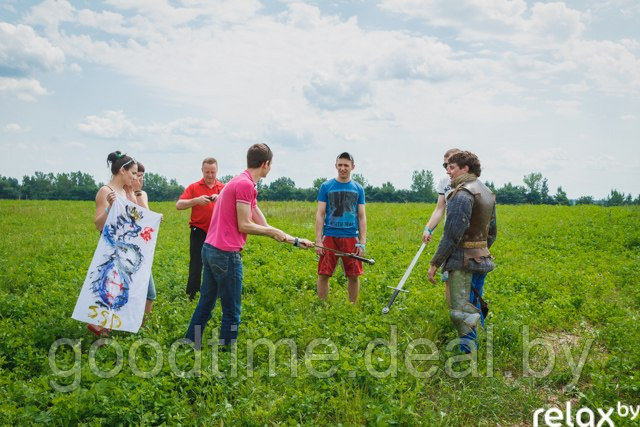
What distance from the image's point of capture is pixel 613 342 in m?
6.55

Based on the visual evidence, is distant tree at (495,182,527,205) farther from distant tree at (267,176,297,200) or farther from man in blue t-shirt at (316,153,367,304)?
man in blue t-shirt at (316,153,367,304)

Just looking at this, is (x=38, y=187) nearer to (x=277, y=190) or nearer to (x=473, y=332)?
(x=277, y=190)

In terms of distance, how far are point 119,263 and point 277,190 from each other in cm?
7498

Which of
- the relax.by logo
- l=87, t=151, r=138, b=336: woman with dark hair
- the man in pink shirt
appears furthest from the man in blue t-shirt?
the relax.by logo

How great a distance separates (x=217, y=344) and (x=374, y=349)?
1.89 meters

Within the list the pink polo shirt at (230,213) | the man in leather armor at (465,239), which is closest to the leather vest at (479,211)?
the man in leather armor at (465,239)

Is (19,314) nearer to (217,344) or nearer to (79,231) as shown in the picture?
(217,344)

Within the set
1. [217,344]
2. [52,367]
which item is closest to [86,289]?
[52,367]

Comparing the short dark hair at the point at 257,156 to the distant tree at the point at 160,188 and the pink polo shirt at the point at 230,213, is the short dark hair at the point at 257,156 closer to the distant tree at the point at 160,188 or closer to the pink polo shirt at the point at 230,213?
the pink polo shirt at the point at 230,213

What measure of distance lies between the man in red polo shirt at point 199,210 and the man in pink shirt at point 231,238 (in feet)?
7.33

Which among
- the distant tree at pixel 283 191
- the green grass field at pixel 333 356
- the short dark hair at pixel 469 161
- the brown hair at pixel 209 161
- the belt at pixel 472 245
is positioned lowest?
the green grass field at pixel 333 356

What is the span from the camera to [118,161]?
6203mm

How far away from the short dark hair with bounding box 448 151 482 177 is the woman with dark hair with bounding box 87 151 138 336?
4063 millimetres

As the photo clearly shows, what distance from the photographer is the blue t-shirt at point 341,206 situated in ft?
24.2
